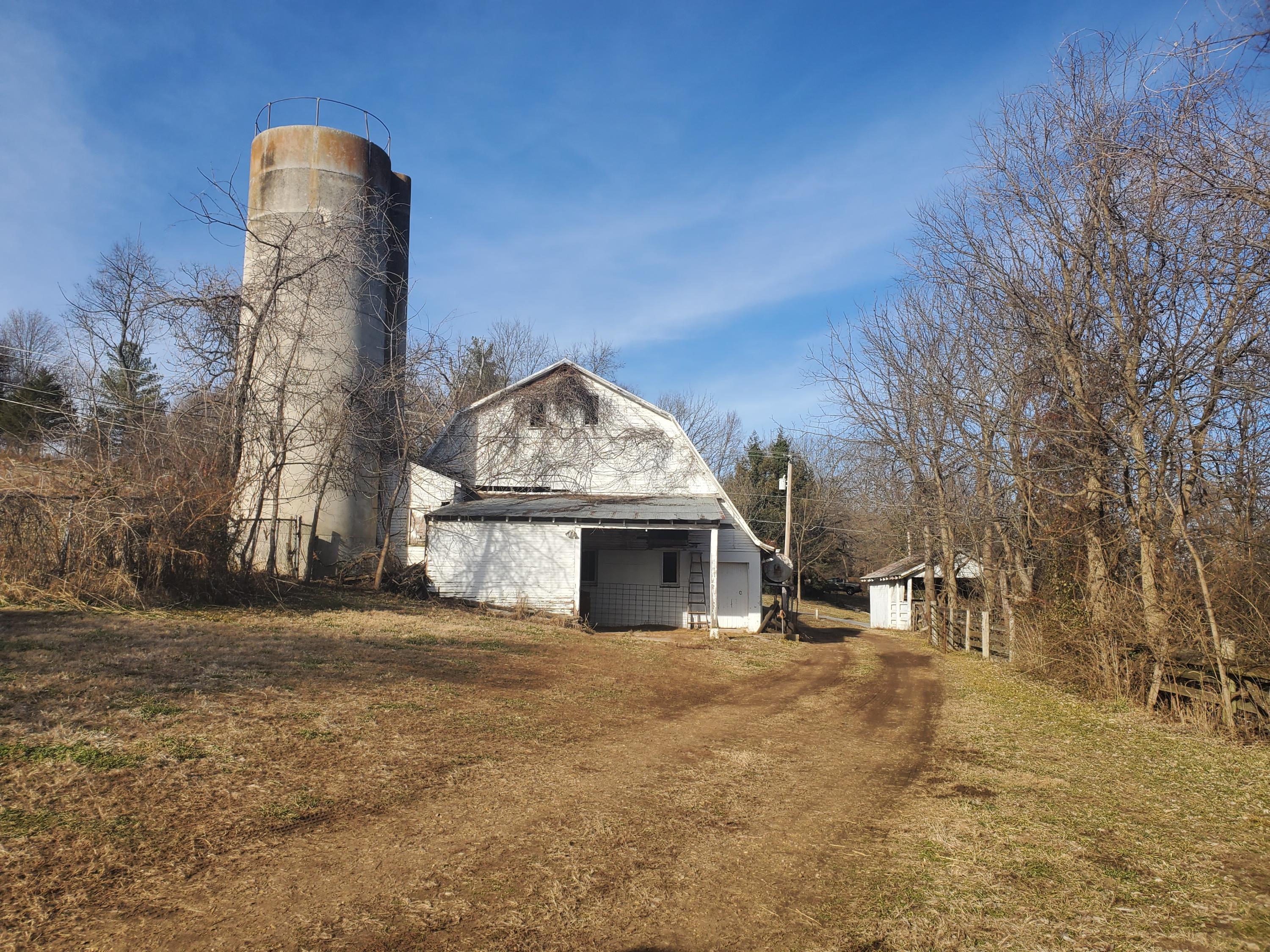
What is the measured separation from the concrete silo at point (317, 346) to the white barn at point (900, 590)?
64.4ft

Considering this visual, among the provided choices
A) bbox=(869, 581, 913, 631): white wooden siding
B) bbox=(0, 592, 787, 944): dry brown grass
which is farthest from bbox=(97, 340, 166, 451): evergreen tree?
bbox=(869, 581, 913, 631): white wooden siding

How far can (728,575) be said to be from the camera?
20.1 metres

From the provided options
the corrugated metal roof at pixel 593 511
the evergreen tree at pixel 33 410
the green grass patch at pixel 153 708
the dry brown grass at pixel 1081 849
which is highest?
the evergreen tree at pixel 33 410

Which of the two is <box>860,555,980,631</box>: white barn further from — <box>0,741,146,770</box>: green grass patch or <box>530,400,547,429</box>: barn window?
<box>0,741,146,770</box>: green grass patch

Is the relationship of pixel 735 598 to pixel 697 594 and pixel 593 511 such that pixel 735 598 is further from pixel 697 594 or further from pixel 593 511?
pixel 593 511

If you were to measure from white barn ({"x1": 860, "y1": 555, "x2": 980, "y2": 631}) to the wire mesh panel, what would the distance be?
1170 cm

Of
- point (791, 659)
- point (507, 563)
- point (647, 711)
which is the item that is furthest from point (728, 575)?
point (647, 711)

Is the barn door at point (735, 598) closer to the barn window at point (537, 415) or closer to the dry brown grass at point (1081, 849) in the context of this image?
the barn window at point (537, 415)

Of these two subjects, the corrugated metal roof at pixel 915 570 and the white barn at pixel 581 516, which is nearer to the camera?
the white barn at pixel 581 516

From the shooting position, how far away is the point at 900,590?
34375mm

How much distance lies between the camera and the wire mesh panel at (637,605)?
66.3 ft

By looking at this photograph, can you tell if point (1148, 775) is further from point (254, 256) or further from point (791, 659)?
point (254, 256)

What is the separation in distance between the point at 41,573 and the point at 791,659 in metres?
12.8

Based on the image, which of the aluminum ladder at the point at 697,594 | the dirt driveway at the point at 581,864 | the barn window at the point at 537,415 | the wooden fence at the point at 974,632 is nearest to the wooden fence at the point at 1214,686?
the dirt driveway at the point at 581,864
